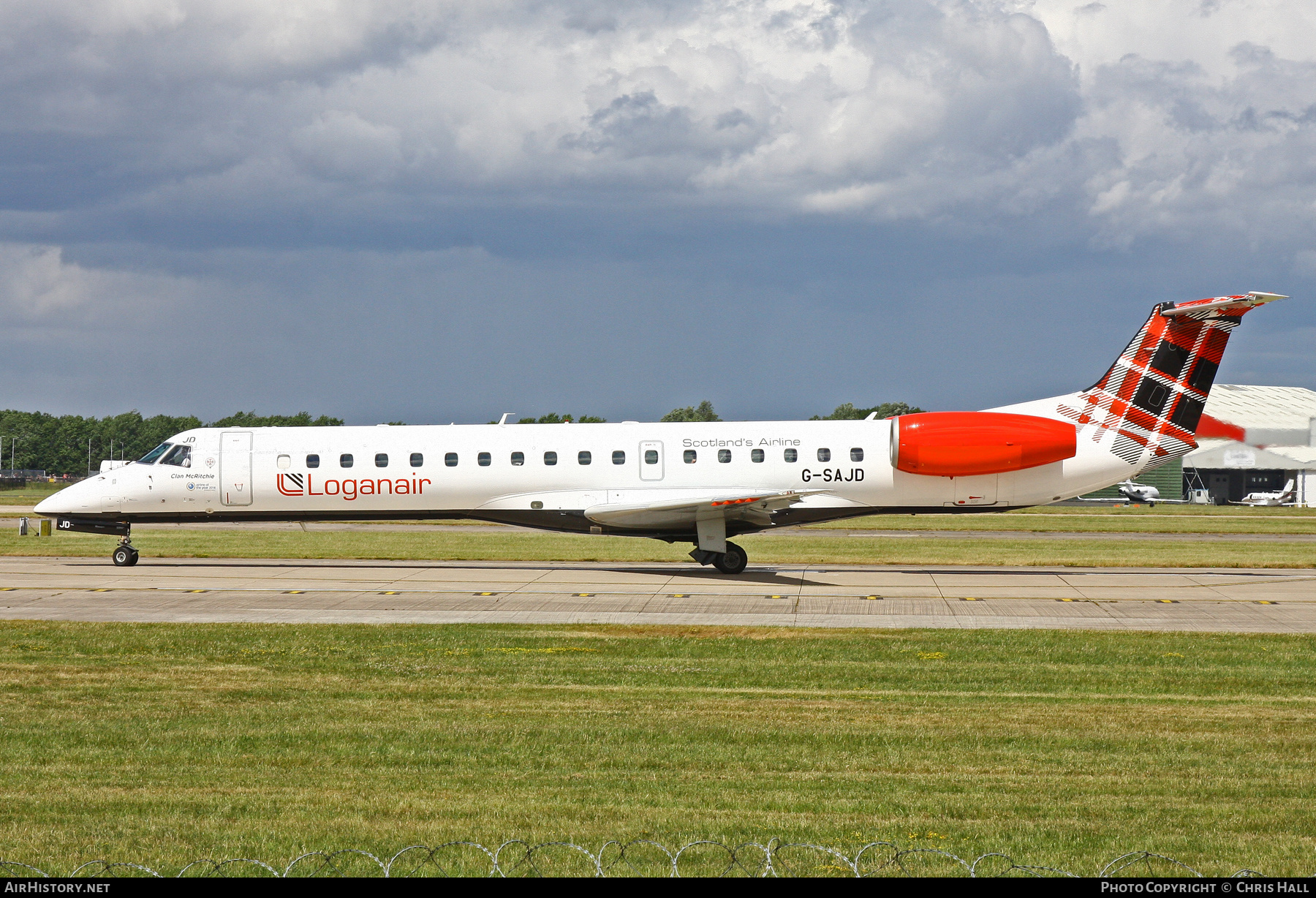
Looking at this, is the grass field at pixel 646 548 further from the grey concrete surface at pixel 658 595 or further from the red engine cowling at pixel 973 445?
the red engine cowling at pixel 973 445

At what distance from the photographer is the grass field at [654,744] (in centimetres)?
740

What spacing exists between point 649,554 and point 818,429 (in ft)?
27.3

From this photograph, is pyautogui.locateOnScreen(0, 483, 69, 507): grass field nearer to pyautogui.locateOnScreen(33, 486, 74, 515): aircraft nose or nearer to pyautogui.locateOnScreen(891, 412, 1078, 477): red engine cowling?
pyautogui.locateOnScreen(33, 486, 74, 515): aircraft nose

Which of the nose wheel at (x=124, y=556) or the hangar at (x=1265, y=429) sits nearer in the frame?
the nose wheel at (x=124, y=556)

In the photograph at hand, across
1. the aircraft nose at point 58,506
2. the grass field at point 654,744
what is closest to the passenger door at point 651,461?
the grass field at point 654,744

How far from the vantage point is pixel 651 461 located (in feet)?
91.7

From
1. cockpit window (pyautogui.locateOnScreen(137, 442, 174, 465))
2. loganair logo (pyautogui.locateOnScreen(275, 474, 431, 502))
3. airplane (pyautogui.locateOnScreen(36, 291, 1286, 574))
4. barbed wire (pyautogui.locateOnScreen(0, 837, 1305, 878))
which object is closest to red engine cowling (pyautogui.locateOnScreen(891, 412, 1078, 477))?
airplane (pyautogui.locateOnScreen(36, 291, 1286, 574))

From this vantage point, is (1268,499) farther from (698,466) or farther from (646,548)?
(698,466)

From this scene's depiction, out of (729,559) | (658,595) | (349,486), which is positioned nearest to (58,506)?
(349,486)

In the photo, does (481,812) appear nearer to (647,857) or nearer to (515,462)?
(647,857)

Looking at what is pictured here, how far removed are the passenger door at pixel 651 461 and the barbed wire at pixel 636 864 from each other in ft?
68.8

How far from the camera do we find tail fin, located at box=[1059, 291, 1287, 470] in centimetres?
2744

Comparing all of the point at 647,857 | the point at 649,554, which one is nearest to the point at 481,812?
the point at 647,857

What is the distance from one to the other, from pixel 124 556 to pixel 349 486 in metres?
5.90
